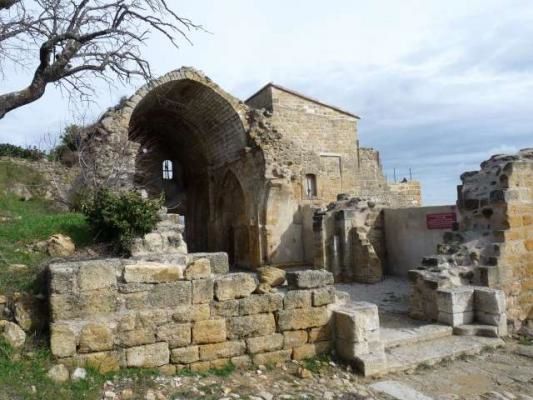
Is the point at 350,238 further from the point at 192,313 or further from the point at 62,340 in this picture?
the point at 62,340

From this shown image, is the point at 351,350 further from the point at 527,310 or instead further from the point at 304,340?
the point at 527,310

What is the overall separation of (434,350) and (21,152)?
1439cm

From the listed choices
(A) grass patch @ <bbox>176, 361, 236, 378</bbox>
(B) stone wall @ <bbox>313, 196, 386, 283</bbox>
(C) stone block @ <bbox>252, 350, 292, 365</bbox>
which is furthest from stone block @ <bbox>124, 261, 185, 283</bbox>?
(B) stone wall @ <bbox>313, 196, 386, 283</bbox>

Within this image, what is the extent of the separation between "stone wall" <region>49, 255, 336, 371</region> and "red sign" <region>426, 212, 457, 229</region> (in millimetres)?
5954

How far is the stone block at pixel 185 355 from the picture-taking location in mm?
4594

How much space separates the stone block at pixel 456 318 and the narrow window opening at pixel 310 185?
13376 mm

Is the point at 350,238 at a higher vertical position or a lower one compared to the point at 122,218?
lower

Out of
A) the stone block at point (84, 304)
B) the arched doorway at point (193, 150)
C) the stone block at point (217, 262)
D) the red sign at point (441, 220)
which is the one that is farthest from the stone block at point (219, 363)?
the arched doorway at point (193, 150)

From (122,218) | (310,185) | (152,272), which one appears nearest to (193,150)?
(310,185)

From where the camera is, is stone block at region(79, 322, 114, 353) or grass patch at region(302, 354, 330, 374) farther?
grass patch at region(302, 354, 330, 374)

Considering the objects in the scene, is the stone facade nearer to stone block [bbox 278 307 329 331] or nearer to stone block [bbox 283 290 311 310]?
stone block [bbox 278 307 329 331]

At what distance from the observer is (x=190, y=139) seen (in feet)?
65.6

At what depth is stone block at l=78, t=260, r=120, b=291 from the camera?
14.2 ft

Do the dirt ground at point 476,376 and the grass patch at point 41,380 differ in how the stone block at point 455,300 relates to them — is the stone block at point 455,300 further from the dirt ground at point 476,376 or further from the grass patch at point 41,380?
the grass patch at point 41,380
